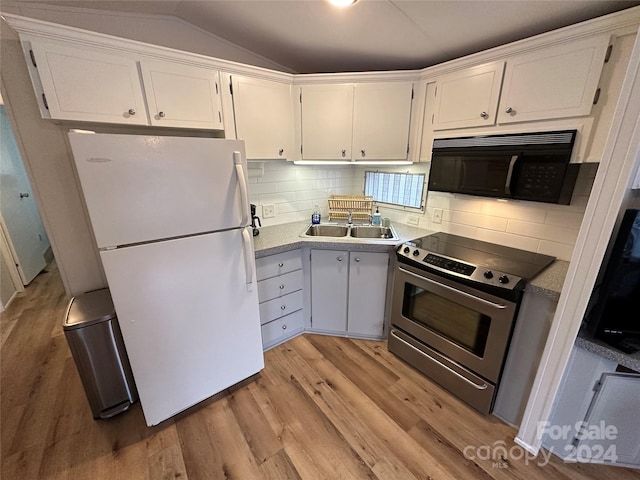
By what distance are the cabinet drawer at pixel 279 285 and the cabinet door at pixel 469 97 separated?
1577mm

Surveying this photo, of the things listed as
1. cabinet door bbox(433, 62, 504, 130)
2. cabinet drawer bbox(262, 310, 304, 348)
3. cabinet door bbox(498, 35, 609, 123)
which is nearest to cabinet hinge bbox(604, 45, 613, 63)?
cabinet door bbox(498, 35, 609, 123)

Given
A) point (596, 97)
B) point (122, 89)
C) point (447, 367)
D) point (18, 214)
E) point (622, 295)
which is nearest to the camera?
point (622, 295)

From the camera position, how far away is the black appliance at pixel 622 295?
106 centimetres

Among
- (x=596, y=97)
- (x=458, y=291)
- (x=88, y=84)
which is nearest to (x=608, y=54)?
(x=596, y=97)

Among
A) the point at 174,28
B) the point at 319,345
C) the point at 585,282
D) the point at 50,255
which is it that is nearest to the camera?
the point at 585,282

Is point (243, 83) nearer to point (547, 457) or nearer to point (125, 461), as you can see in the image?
point (125, 461)

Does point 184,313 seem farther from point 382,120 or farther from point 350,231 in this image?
point 382,120

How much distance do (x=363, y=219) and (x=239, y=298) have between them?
57.4 inches

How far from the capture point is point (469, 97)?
169cm

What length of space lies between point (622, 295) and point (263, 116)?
227 cm

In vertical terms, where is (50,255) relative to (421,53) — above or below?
below

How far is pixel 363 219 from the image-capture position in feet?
8.59

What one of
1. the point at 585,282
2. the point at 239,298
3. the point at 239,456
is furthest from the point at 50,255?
the point at 585,282

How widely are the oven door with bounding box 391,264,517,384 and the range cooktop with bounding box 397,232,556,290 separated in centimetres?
8
